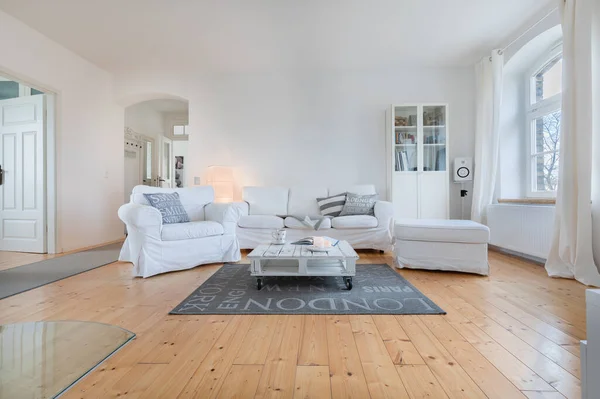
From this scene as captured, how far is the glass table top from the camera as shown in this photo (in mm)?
1106

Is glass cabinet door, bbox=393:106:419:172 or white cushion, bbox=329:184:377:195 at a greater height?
glass cabinet door, bbox=393:106:419:172

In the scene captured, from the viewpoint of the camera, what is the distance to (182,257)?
2.91m

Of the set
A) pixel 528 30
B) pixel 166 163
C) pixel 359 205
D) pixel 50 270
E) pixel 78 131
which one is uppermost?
pixel 528 30

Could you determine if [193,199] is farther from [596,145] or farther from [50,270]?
[596,145]

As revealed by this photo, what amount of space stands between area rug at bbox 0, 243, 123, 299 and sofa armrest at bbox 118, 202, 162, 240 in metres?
0.79

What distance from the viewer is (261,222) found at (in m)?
3.73

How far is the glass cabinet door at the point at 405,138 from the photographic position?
440 centimetres

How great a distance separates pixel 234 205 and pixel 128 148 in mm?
3546

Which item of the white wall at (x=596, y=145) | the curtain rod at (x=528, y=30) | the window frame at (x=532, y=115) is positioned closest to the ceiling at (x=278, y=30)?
the curtain rod at (x=528, y=30)

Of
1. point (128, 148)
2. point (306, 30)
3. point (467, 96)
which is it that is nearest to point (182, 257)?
point (306, 30)

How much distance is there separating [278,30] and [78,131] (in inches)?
122

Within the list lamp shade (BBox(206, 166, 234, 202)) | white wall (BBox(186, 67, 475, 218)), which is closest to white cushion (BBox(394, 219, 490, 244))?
white wall (BBox(186, 67, 475, 218))

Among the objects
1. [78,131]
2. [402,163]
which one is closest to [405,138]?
[402,163]

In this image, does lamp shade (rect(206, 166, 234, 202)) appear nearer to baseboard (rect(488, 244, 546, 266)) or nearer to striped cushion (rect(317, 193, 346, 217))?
striped cushion (rect(317, 193, 346, 217))
